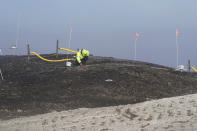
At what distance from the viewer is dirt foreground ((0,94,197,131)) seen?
7.15 meters

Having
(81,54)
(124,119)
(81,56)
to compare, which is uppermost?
(81,54)

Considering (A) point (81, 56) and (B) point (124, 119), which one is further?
(A) point (81, 56)

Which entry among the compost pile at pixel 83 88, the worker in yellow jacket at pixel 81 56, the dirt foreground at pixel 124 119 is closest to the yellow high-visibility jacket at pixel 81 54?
the worker in yellow jacket at pixel 81 56

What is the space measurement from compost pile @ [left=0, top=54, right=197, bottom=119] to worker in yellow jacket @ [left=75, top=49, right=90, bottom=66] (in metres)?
0.75

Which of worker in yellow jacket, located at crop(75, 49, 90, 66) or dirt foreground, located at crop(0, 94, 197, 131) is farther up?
worker in yellow jacket, located at crop(75, 49, 90, 66)

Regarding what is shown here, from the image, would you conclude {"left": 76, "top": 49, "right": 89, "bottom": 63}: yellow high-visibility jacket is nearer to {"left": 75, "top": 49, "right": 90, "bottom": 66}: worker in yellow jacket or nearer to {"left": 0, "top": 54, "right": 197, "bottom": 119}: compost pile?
{"left": 75, "top": 49, "right": 90, "bottom": 66}: worker in yellow jacket

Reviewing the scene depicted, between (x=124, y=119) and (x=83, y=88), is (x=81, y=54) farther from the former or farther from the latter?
(x=124, y=119)

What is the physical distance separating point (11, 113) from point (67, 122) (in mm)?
2969

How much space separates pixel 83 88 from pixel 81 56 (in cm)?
486

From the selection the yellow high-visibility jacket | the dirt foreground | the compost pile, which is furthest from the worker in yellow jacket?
the dirt foreground

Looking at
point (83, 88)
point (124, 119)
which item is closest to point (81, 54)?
point (83, 88)

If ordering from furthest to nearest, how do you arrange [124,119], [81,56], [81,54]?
[81,56] < [81,54] < [124,119]

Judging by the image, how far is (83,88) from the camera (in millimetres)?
12797

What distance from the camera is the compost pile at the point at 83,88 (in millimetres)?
10604
